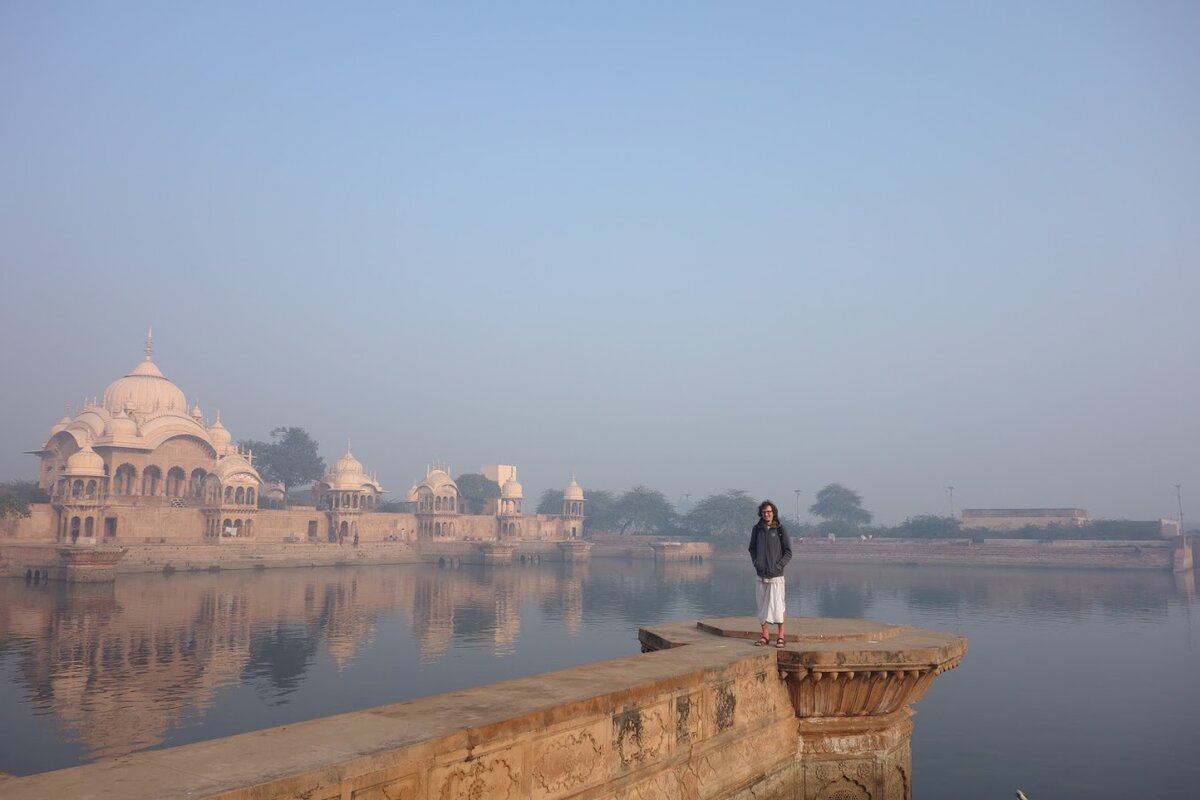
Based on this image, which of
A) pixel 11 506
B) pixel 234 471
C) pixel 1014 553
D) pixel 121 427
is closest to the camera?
pixel 11 506

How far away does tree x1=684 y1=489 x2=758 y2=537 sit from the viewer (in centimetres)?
7888

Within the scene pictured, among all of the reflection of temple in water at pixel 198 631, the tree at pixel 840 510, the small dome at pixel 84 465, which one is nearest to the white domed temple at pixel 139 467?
the small dome at pixel 84 465

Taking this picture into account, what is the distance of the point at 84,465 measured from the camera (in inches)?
1758

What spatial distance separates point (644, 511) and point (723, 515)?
10.7 metres

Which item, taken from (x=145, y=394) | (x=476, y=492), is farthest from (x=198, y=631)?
(x=476, y=492)

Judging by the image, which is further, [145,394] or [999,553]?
[999,553]

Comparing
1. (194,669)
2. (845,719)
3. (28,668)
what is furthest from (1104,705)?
(28,668)

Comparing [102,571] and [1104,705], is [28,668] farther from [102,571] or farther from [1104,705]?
[1104,705]

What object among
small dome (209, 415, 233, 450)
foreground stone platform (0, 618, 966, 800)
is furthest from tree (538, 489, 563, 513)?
foreground stone platform (0, 618, 966, 800)

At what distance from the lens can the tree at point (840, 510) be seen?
95.5 meters

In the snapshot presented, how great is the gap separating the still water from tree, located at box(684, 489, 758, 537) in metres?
32.4

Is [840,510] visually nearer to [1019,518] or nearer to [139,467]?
[1019,518]

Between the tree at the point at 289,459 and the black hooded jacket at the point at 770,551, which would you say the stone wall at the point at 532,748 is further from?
→ the tree at the point at 289,459

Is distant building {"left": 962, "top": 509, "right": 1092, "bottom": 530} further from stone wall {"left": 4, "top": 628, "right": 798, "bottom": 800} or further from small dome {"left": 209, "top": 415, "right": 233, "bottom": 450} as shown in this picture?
stone wall {"left": 4, "top": 628, "right": 798, "bottom": 800}
